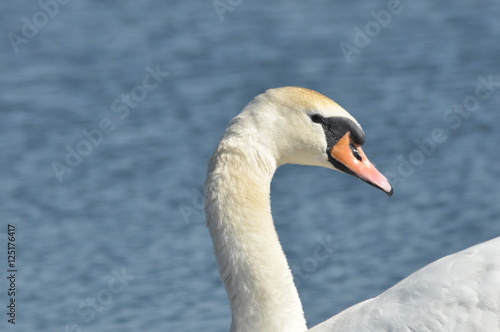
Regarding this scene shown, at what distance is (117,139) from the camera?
11031mm

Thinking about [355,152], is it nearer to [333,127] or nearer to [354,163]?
[354,163]

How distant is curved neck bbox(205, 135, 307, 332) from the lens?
5.43m

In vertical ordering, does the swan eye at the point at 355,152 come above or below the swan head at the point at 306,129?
below

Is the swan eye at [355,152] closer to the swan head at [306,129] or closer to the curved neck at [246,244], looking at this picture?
the swan head at [306,129]

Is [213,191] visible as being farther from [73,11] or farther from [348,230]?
[73,11]

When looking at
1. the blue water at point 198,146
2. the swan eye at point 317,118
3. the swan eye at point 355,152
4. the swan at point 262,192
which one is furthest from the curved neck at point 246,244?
the blue water at point 198,146

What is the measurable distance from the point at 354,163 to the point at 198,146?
510cm

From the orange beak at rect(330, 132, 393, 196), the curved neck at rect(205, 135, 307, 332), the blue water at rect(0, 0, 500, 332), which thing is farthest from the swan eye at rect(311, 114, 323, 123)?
the blue water at rect(0, 0, 500, 332)

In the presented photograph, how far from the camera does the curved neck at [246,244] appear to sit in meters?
5.43

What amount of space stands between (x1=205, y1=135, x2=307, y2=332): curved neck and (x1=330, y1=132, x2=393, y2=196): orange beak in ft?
1.14

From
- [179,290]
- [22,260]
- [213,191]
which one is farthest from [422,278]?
[22,260]

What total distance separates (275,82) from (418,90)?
1362 mm

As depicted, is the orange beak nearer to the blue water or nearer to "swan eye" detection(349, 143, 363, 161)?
"swan eye" detection(349, 143, 363, 161)

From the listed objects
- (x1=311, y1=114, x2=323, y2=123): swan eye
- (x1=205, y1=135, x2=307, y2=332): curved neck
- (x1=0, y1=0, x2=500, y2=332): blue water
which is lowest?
(x1=205, y1=135, x2=307, y2=332): curved neck
